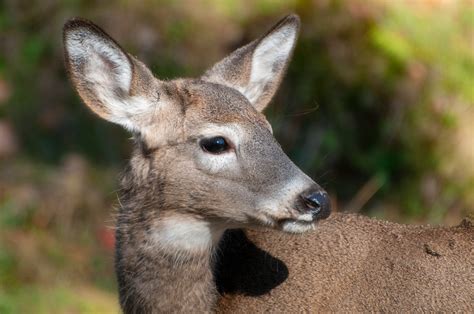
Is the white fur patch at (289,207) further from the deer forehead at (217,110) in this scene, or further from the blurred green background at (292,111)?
the blurred green background at (292,111)

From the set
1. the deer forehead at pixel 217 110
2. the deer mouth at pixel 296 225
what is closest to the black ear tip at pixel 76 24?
the deer forehead at pixel 217 110

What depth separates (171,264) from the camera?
5254 millimetres

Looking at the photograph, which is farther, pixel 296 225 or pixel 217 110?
pixel 217 110

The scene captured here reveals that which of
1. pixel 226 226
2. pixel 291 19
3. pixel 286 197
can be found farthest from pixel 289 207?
pixel 291 19

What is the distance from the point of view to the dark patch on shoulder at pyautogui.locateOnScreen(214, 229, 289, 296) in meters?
5.31

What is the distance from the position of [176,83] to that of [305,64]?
5.72 meters

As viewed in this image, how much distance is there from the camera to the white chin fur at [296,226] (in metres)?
4.98

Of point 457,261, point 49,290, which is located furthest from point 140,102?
point 49,290

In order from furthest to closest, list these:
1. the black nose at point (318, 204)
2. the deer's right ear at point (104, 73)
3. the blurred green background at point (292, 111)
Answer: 1. the blurred green background at point (292, 111)
2. the deer's right ear at point (104, 73)
3. the black nose at point (318, 204)

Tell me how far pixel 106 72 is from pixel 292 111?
521 cm

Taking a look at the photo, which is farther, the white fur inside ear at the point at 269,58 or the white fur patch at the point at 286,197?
the white fur inside ear at the point at 269,58

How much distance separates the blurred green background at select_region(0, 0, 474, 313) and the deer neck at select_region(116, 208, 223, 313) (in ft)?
12.7

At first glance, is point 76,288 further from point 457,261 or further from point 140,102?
point 457,261

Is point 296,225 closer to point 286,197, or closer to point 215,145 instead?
point 286,197
